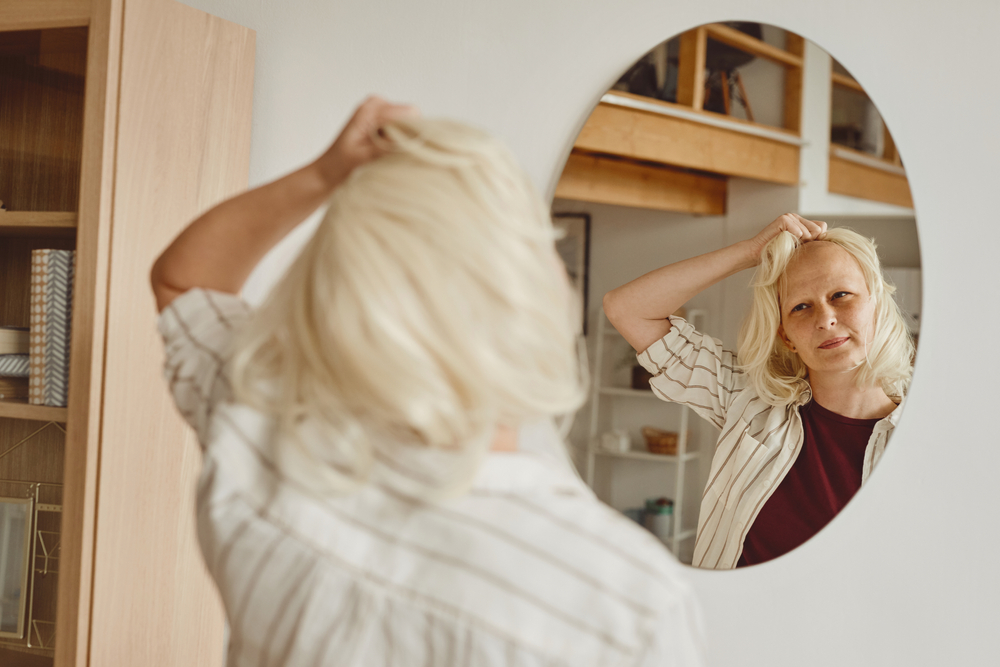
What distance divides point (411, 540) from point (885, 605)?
91 centimetres

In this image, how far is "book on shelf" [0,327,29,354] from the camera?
120 cm

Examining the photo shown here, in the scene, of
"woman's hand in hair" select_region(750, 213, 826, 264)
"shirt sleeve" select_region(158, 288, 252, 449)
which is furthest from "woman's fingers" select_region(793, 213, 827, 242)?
"shirt sleeve" select_region(158, 288, 252, 449)

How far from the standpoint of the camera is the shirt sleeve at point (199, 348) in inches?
27.3

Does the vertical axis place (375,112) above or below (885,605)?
above

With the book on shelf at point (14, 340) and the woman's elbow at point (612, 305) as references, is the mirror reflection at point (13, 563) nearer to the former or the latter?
the book on shelf at point (14, 340)

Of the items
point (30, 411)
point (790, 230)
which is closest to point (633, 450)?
point (790, 230)

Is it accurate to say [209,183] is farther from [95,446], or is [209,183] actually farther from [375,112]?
[375,112]

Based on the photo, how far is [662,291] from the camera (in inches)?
44.1

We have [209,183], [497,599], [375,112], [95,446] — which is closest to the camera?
[497,599]

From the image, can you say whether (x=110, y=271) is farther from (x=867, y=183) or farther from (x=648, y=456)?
(x=867, y=183)

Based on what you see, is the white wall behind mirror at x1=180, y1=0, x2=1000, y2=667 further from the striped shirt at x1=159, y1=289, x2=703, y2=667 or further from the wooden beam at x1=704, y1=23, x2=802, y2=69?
the striped shirt at x1=159, y1=289, x2=703, y2=667

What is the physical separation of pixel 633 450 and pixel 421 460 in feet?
2.15

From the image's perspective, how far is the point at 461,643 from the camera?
1.80 feet

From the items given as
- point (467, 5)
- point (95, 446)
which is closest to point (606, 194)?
point (467, 5)
